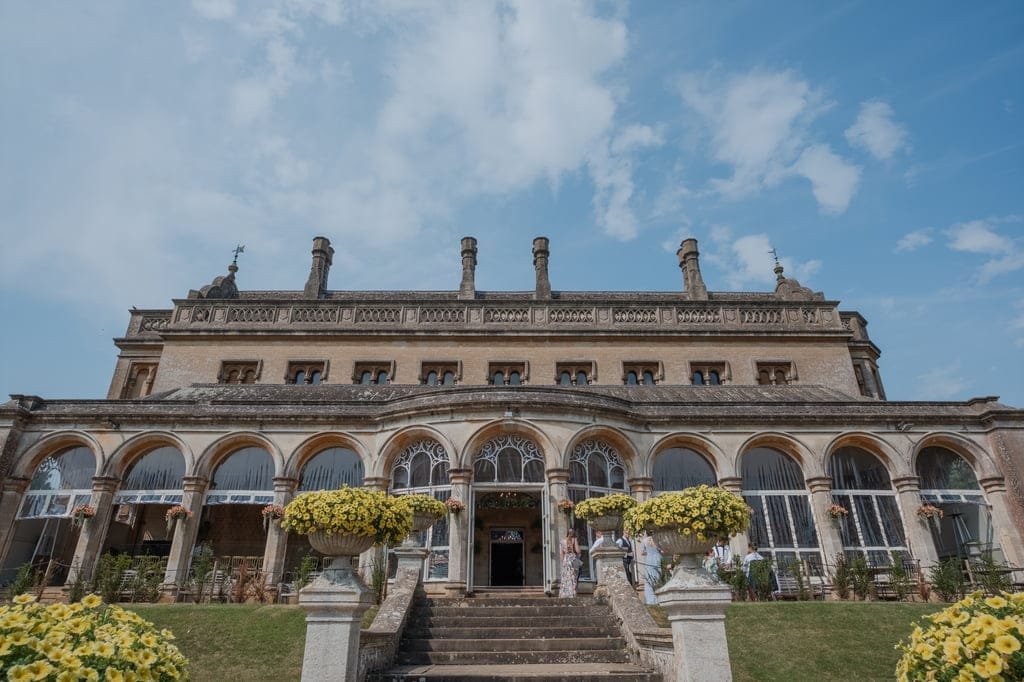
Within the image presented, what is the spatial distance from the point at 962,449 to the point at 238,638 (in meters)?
20.9

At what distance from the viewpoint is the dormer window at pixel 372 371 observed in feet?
80.5

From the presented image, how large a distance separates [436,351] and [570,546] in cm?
1184

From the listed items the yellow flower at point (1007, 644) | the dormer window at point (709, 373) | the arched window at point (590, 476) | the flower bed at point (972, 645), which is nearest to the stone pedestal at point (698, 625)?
the flower bed at point (972, 645)

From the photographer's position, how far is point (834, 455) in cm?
1942

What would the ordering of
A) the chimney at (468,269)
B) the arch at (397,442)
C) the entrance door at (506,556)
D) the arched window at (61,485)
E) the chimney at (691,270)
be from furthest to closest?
the chimney at (691,270), the chimney at (468,269), the entrance door at (506,556), the arched window at (61,485), the arch at (397,442)

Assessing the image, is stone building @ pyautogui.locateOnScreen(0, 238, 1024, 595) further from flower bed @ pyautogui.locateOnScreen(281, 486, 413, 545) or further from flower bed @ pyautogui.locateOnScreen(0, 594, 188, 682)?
flower bed @ pyautogui.locateOnScreen(0, 594, 188, 682)

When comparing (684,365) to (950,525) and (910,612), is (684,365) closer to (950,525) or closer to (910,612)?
(950,525)

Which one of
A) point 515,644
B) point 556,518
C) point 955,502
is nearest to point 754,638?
point 515,644

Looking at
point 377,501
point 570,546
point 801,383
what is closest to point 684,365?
point 801,383

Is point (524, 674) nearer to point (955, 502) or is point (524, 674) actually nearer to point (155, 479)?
point (155, 479)

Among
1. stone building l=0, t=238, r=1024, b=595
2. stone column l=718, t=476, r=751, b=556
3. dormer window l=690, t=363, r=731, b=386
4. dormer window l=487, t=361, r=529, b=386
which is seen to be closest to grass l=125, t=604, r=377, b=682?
stone building l=0, t=238, r=1024, b=595

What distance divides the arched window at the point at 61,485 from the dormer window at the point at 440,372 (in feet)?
37.3

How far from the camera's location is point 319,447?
1902 cm

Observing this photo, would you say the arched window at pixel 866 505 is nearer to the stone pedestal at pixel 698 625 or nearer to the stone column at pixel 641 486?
the stone column at pixel 641 486
